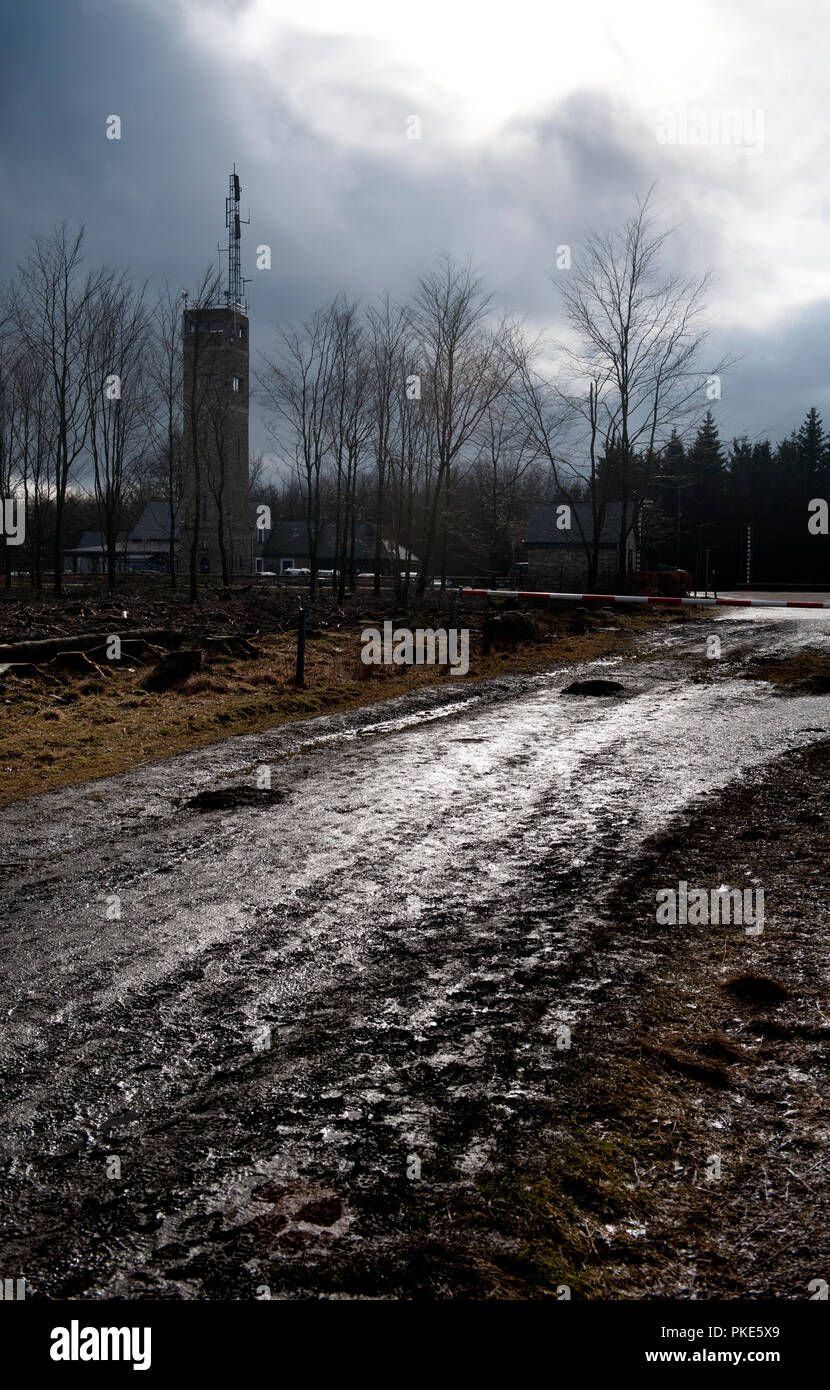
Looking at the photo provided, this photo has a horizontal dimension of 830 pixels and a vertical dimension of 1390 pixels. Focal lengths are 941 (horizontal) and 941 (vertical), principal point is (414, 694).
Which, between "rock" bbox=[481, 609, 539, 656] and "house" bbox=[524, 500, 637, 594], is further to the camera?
"house" bbox=[524, 500, 637, 594]

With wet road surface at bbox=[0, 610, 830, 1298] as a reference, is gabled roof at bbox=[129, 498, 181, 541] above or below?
Result: above

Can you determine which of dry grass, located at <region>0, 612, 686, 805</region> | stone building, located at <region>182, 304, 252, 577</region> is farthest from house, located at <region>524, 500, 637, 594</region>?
dry grass, located at <region>0, 612, 686, 805</region>

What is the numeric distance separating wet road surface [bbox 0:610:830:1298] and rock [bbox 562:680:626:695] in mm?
4189

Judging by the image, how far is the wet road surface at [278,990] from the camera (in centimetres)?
266

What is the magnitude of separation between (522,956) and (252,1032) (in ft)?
4.35

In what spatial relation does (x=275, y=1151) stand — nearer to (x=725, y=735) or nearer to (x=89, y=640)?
(x=725, y=735)

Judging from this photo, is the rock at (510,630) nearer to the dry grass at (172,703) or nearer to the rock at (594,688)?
the dry grass at (172,703)

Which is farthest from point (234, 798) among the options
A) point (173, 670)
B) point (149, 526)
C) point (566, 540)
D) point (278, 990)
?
point (149, 526)

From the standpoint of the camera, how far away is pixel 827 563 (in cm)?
7394

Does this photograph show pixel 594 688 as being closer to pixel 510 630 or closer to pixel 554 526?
pixel 510 630

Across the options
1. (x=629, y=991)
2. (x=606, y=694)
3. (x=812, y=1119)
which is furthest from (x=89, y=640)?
(x=812, y=1119)

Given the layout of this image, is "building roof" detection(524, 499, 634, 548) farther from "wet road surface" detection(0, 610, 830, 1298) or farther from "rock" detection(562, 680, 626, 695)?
"wet road surface" detection(0, 610, 830, 1298)

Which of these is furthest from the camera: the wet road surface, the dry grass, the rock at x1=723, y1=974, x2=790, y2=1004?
the dry grass

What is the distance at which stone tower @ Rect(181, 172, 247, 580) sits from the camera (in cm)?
4034
